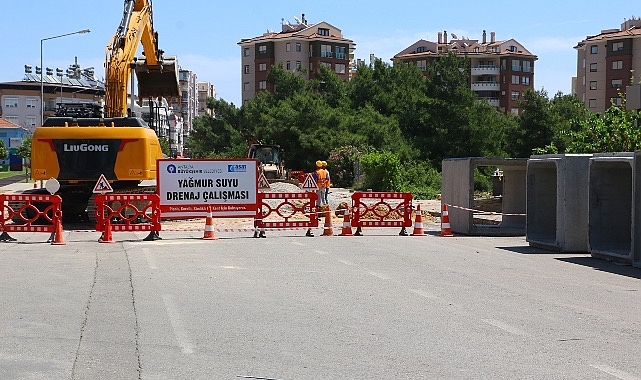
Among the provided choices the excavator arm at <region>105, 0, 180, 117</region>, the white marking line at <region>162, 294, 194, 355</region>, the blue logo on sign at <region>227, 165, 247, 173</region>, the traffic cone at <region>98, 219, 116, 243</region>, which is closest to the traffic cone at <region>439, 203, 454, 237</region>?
the blue logo on sign at <region>227, 165, 247, 173</region>

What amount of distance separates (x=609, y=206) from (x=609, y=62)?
9596 cm

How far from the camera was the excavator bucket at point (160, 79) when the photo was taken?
3022cm

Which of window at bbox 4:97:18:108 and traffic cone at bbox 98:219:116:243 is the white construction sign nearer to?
traffic cone at bbox 98:219:116:243

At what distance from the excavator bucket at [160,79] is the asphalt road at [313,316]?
13332 mm

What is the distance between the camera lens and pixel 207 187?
22625 mm

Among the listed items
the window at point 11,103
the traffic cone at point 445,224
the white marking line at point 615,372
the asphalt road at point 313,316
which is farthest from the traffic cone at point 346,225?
the window at point 11,103

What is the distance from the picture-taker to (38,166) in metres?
25.0

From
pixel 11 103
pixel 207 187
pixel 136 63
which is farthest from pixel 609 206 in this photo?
pixel 11 103

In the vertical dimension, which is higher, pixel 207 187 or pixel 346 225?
pixel 207 187

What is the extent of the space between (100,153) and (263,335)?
1736 cm

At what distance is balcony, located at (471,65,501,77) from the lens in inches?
5007

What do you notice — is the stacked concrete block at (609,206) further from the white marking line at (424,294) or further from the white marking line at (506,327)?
the white marking line at (506,327)

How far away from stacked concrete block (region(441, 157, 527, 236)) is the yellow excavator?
8791mm

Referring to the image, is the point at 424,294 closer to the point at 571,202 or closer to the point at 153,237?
the point at 571,202
